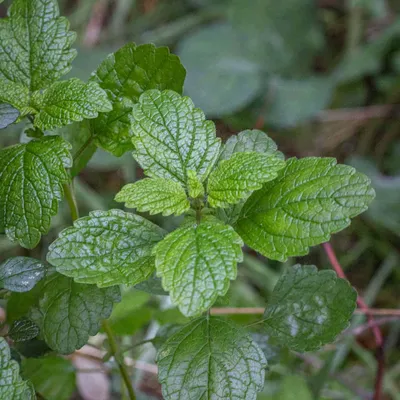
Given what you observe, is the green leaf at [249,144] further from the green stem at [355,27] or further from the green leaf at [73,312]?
the green stem at [355,27]

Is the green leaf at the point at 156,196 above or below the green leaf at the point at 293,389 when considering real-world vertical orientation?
above

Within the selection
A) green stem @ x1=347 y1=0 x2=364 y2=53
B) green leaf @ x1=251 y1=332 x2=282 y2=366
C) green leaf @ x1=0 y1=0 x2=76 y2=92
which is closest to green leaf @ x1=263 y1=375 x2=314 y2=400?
green leaf @ x1=251 y1=332 x2=282 y2=366

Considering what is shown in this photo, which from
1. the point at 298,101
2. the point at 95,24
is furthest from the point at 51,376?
the point at 95,24

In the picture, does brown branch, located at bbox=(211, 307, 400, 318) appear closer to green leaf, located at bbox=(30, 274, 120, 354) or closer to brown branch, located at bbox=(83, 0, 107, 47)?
green leaf, located at bbox=(30, 274, 120, 354)

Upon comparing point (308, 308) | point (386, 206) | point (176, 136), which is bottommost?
point (386, 206)

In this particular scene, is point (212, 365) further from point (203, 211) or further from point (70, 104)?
point (70, 104)

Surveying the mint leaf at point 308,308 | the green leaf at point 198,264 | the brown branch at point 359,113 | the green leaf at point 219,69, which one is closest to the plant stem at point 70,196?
the green leaf at point 198,264
